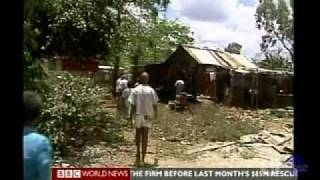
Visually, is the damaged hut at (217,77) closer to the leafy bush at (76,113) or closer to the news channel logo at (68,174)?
the leafy bush at (76,113)

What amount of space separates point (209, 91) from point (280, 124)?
1.78 ft

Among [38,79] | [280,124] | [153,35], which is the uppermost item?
[153,35]

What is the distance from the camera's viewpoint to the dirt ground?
4.22m

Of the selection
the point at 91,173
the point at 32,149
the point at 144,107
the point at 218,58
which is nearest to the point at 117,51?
the point at 144,107

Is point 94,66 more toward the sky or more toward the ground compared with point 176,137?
more toward the sky

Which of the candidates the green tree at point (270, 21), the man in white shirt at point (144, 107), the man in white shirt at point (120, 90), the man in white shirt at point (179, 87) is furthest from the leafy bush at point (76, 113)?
the green tree at point (270, 21)

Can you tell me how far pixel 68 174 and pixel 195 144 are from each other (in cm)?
121

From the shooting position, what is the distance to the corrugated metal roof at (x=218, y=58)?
442 centimetres

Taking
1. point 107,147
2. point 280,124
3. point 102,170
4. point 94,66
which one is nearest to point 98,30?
point 94,66

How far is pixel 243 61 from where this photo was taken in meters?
4.50

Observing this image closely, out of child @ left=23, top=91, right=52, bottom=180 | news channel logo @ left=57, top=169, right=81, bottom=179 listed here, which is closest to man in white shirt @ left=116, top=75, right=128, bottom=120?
news channel logo @ left=57, top=169, right=81, bottom=179

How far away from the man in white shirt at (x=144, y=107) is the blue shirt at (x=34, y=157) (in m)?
2.16
